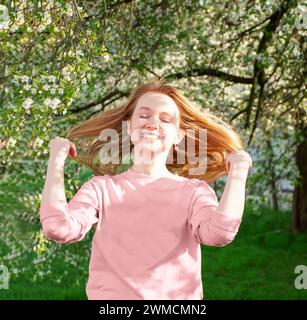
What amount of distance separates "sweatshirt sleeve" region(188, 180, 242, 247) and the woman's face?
30 cm

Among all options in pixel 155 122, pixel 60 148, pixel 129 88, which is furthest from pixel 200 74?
pixel 60 148

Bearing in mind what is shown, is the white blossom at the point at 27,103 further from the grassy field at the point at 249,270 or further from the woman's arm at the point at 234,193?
the grassy field at the point at 249,270

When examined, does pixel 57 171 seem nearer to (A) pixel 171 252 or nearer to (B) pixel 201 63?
(A) pixel 171 252

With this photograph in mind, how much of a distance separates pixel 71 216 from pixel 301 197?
12836 millimetres

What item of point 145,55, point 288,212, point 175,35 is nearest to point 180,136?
point 145,55

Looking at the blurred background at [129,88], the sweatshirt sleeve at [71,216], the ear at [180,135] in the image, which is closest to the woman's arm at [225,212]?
the sweatshirt sleeve at [71,216]

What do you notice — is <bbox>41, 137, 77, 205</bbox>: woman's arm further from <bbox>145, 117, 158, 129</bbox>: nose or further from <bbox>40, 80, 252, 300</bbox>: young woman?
<bbox>145, 117, 158, 129</bbox>: nose

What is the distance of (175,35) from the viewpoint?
36.1 ft

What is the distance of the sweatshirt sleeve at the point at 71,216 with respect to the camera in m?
2.94

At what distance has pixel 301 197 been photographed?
607 inches

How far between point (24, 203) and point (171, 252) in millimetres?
7664

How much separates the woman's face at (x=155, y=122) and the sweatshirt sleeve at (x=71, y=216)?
1.06 ft

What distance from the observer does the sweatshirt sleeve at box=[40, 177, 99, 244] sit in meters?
2.94

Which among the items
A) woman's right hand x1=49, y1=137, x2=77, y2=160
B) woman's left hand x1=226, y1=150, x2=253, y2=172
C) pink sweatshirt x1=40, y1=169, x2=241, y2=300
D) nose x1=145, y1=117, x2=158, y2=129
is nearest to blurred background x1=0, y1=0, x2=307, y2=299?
nose x1=145, y1=117, x2=158, y2=129
